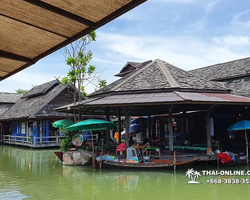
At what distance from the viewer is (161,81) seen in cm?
1266

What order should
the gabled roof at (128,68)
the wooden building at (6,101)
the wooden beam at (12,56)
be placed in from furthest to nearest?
the gabled roof at (128,68)
the wooden building at (6,101)
the wooden beam at (12,56)

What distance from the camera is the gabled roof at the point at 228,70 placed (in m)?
17.2

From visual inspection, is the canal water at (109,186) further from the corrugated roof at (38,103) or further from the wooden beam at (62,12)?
the corrugated roof at (38,103)

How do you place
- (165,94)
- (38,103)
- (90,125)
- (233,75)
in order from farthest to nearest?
(38,103) → (233,75) → (90,125) → (165,94)

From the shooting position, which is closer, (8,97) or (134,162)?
(134,162)

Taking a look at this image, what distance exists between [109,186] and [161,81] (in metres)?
6.13

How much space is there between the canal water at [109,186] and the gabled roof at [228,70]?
9774 millimetres

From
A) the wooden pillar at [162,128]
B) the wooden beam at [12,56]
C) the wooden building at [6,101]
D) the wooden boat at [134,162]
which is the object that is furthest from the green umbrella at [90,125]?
the wooden building at [6,101]

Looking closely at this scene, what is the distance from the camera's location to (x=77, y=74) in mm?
17859

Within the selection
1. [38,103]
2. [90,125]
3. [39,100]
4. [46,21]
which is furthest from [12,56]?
[39,100]

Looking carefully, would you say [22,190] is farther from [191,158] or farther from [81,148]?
[191,158]

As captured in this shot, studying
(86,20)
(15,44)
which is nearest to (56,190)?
(15,44)

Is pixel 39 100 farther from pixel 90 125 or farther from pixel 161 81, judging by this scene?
pixel 161 81

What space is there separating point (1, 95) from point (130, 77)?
23994mm
